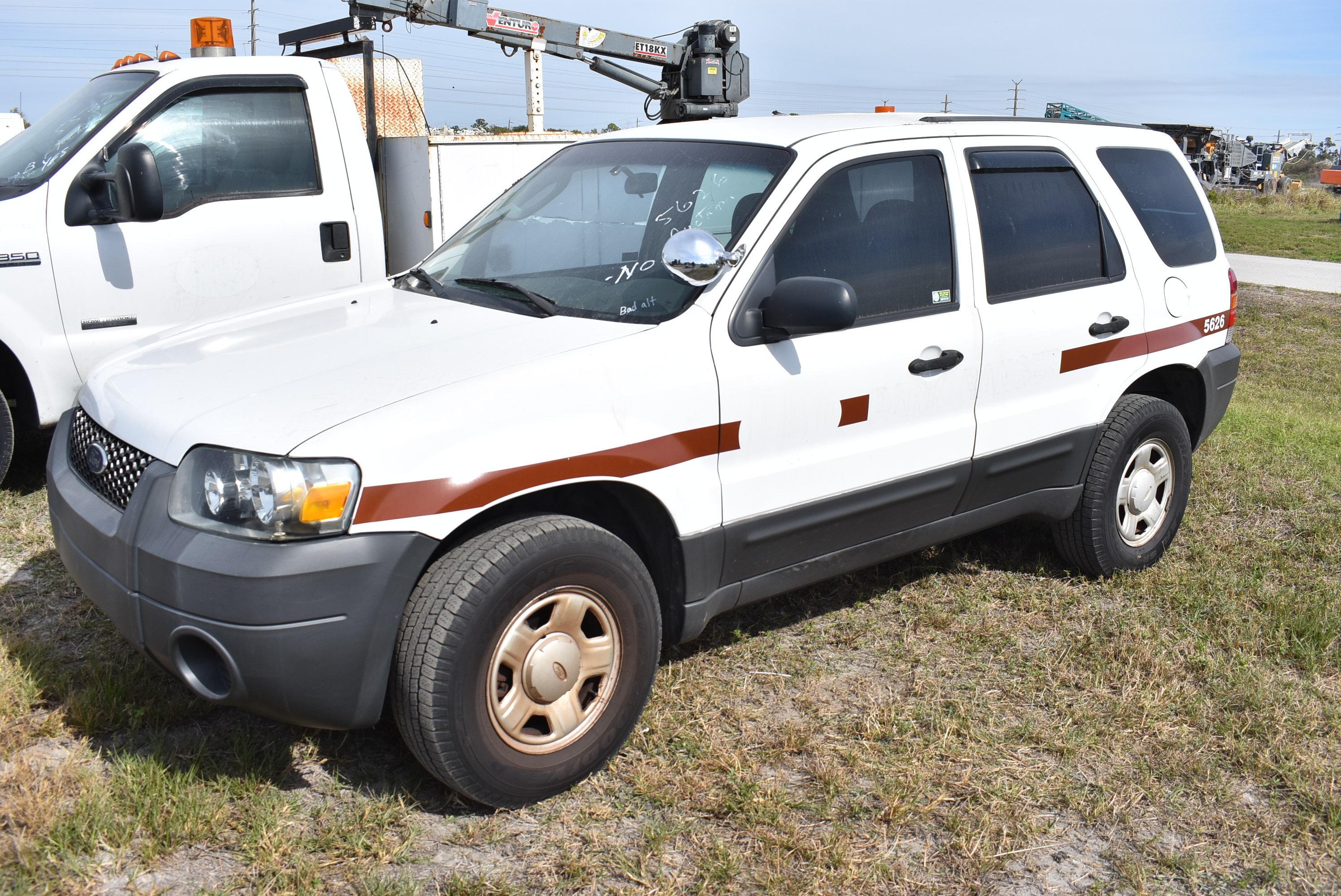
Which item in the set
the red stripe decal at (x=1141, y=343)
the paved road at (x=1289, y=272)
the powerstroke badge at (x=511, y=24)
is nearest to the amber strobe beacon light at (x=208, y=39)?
the red stripe decal at (x=1141, y=343)

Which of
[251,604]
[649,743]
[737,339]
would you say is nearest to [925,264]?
[737,339]

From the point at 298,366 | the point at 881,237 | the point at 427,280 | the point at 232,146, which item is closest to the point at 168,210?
the point at 232,146

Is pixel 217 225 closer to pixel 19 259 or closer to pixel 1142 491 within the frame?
pixel 19 259

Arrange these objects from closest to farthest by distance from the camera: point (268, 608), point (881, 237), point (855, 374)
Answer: point (268, 608)
point (855, 374)
point (881, 237)

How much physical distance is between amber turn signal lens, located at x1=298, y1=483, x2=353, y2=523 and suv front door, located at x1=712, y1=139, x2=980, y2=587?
3.68 ft

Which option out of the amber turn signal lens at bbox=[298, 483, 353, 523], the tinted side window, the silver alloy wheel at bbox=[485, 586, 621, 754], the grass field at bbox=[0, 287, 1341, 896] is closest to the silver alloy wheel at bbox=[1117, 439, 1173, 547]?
the grass field at bbox=[0, 287, 1341, 896]

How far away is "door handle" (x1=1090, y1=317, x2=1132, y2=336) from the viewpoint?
4289mm

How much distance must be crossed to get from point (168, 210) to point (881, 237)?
3.52m

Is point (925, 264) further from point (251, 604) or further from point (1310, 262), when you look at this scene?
point (1310, 262)

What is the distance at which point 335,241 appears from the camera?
5902 mm

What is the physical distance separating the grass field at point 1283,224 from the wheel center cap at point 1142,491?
35.2ft

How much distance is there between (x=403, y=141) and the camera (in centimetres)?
704

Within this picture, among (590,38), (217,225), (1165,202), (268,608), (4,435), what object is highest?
(590,38)

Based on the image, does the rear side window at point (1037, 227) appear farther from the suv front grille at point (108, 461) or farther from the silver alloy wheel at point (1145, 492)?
the suv front grille at point (108, 461)
